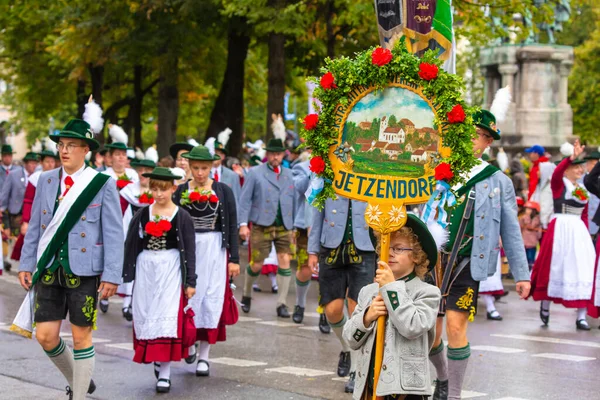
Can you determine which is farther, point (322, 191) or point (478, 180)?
point (478, 180)

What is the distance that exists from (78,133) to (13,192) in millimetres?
12668

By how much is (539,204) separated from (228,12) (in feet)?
24.7

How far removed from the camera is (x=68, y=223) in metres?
7.91

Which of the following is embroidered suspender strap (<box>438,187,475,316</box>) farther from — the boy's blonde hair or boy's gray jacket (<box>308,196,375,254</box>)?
the boy's blonde hair

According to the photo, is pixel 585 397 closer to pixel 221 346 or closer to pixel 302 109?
pixel 221 346

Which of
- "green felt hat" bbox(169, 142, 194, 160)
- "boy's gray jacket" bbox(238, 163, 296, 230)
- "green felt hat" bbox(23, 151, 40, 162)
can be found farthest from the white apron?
"green felt hat" bbox(23, 151, 40, 162)

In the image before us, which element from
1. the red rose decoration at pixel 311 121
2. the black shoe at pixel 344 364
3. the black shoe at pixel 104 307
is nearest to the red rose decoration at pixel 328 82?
the red rose decoration at pixel 311 121

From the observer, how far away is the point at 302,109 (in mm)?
75938

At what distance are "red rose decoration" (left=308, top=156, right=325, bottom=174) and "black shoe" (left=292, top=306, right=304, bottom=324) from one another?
7219 mm

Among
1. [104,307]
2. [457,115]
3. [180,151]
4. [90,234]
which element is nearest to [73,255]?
[90,234]

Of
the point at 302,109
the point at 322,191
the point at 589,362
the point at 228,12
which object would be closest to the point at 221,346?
the point at 589,362

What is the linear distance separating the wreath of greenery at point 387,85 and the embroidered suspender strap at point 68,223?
6.82ft

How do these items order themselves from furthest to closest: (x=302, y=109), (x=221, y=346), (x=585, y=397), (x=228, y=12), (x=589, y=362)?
(x=302, y=109)
(x=228, y=12)
(x=221, y=346)
(x=589, y=362)
(x=585, y=397)

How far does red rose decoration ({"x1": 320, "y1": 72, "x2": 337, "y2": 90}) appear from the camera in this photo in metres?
6.34
